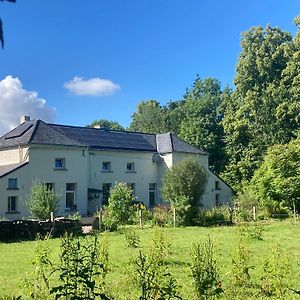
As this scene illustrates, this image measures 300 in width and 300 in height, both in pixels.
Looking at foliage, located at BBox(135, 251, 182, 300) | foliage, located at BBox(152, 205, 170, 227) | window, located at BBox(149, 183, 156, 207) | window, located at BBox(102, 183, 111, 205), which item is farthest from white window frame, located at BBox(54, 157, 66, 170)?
foliage, located at BBox(135, 251, 182, 300)

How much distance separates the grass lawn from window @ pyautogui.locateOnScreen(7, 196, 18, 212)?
12364mm

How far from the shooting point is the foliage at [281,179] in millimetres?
33500

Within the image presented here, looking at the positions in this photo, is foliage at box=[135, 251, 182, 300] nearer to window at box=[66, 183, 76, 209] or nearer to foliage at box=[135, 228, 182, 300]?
foliage at box=[135, 228, 182, 300]

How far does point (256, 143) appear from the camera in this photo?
50031mm

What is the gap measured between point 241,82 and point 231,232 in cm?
3047

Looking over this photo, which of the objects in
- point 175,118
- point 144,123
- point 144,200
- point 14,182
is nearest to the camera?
point 14,182

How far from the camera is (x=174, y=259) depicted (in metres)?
13.9

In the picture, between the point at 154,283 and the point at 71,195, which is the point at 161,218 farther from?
the point at 154,283

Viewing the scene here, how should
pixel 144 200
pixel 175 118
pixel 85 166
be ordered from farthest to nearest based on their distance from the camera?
pixel 175 118 < pixel 144 200 < pixel 85 166

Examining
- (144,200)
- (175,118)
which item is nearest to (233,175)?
(144,200)

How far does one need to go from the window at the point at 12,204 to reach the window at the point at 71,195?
4.44m

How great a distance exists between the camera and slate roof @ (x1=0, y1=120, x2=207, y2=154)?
119ft

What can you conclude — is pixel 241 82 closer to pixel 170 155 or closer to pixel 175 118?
pixel 170 155

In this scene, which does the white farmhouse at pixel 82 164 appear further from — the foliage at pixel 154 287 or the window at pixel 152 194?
the foliage at pixel 154 287
